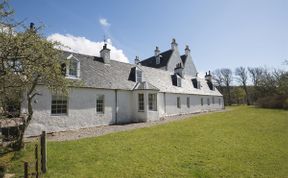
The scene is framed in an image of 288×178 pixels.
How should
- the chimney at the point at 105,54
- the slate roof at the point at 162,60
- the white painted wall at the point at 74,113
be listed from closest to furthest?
the white painted wall at the point at 74,113
the chimney at the point at 105,54
the slate roof at the point at 162,60

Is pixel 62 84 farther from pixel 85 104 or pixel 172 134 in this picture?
pixel 172 134

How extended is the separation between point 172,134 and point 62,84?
7408mm

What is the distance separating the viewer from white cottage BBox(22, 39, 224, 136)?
504 inches

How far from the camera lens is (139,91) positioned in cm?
1841

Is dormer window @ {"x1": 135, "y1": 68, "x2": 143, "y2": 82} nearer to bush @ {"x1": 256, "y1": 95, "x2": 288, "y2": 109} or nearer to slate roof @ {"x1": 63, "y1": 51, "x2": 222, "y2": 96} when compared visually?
slate roof @ {"x1": 63, "y1": 51, "x2": 222, "y2": 96}

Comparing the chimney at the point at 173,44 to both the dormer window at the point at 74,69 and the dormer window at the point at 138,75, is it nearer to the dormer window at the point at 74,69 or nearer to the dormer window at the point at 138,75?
the dormer window at the point at 138,75

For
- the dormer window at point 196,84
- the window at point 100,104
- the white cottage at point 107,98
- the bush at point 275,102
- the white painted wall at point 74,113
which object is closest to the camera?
the white painted wall at point 74,113

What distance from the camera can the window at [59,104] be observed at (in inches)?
515

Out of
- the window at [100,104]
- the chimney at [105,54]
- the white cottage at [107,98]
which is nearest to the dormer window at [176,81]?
the white cottage at [107,98]

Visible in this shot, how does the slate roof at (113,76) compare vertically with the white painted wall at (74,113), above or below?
above

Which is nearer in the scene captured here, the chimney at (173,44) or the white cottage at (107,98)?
the white cottage at (107,98)

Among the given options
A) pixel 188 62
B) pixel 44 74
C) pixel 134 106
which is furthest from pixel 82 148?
pixel 188 62

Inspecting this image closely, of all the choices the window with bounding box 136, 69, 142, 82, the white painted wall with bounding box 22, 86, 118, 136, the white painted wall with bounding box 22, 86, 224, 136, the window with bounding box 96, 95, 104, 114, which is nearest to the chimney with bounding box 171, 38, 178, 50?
the white painted wall with bounding box 22, 86, 224, 136

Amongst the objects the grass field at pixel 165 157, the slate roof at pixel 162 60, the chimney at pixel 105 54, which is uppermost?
the slate roof at pixel 162 60
